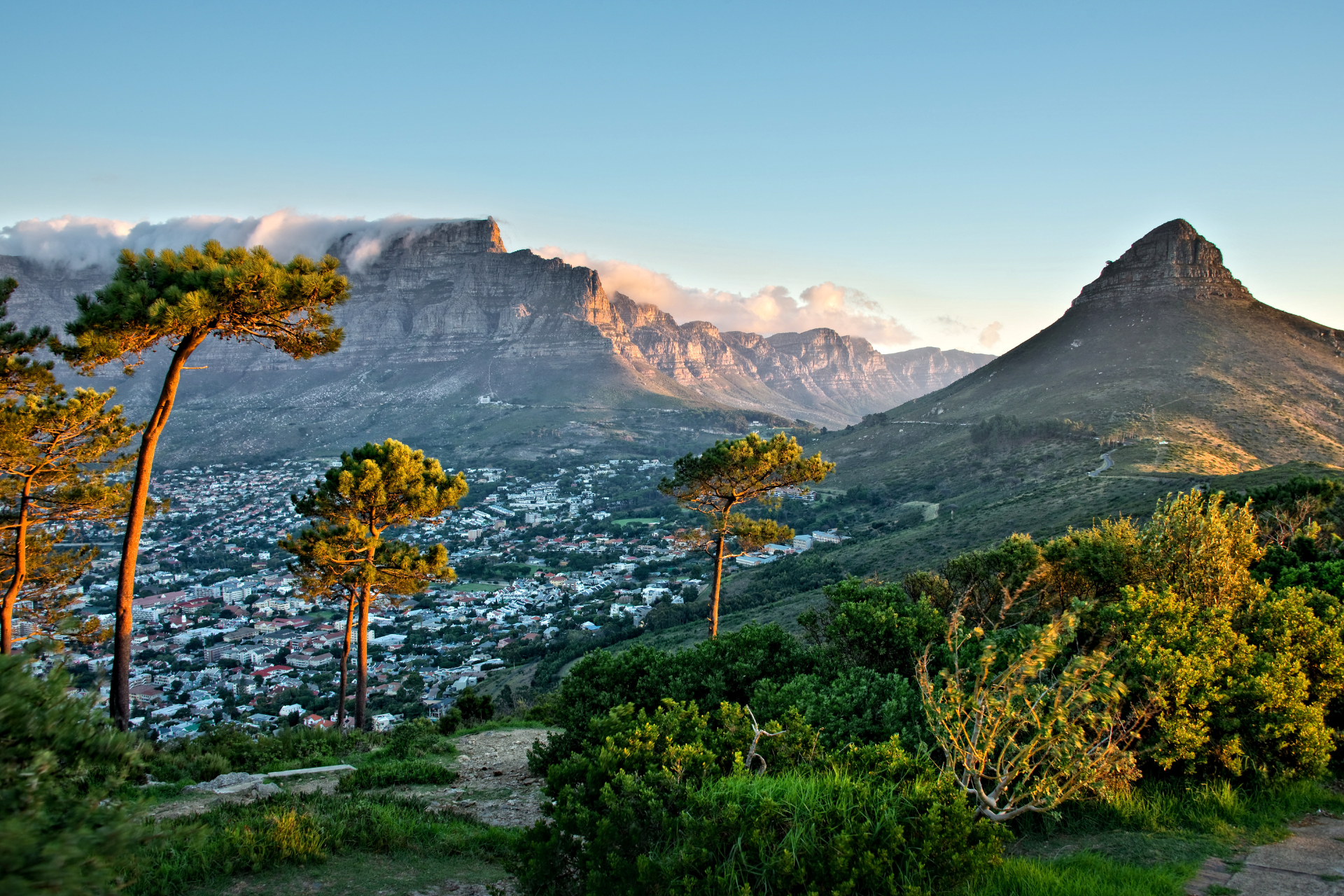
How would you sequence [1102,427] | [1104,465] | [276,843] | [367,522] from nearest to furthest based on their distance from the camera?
1. [276,843]
2. [367,522]
3. [1104,465]
4. [1102,427]

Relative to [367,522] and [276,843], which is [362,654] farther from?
[276,843]

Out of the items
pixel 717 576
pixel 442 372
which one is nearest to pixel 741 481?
pixel 717 576

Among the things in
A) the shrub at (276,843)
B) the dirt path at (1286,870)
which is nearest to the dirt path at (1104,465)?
the dirt path at (1286,870)

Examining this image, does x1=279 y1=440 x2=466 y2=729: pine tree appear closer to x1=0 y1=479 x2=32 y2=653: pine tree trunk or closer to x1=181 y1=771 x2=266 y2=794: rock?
x1=0 y1=479 x2=32 y2=653: pine tree trunk

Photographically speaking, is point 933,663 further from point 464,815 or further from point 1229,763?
point 464,815

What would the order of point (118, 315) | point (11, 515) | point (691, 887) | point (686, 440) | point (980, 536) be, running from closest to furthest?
point (691, 887)
point (118, 315)
point (11, 515)
point (980, 536)
point (686, 440)

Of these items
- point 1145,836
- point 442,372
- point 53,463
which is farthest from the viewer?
point 442,372

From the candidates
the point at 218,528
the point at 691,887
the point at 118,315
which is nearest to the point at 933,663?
the point at 691,887
